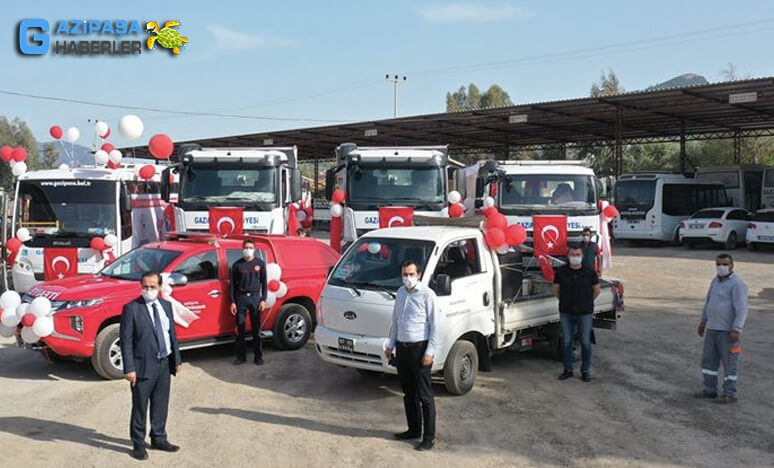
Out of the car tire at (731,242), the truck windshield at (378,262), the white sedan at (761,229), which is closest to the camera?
the truck windshield at (378,262)

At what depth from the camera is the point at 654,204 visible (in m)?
27.1

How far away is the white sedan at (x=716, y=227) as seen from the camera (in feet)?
83.1

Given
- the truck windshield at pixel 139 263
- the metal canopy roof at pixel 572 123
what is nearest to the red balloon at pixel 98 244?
the truck windshield at pixel 139 263

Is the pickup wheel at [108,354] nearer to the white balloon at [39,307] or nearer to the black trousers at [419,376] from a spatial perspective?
the white balloon at [39,307]

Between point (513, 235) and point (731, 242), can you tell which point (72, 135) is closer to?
point (513, 235)

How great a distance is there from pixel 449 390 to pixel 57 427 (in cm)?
398

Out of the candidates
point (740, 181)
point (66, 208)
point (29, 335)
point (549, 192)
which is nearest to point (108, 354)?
point (29, 335)

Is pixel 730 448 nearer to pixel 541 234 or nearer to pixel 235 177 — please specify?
pixel 541 234

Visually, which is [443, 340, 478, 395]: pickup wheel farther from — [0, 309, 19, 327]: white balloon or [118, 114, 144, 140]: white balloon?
[118, 114, 144, 140]: white balloon

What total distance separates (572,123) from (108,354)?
1179 inches

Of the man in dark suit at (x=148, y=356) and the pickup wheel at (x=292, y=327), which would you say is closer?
the man in dark suit at (x=148, y=356)

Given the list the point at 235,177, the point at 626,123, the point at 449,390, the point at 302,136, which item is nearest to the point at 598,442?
the point at 449,390

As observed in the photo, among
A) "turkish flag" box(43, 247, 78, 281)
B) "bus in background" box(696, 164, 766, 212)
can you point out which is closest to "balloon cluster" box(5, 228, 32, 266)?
"turkish flag" box(43, 247, 78, 281)

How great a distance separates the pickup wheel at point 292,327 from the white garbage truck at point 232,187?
3.54m
